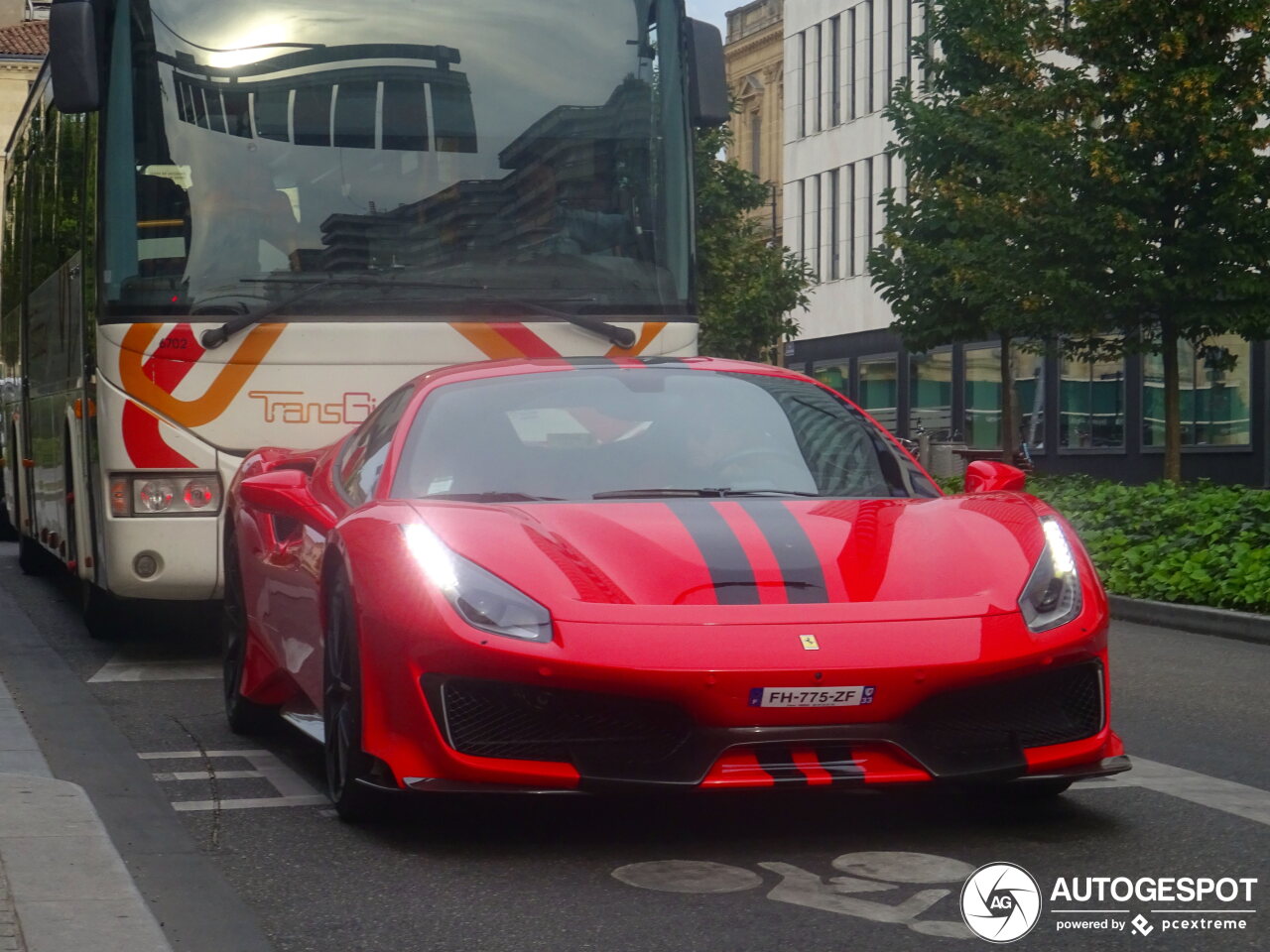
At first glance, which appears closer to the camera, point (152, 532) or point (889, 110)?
point (152, 532)

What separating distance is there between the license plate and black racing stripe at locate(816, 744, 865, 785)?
0.12 meters

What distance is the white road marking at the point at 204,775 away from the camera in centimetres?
707

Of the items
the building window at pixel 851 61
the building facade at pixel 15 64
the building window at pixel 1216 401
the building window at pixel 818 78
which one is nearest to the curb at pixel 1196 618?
the building window at pixel 1216 401

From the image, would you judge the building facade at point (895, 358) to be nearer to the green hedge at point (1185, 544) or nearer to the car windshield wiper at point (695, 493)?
the green hedge at point (1185, 544)

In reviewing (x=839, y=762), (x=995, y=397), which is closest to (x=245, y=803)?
(x=839, y=762)

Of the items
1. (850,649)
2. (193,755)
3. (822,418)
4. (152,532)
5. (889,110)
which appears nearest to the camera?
(850,649)

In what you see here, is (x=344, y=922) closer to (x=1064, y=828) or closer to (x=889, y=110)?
(x=1064, y=828)

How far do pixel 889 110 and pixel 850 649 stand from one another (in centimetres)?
2379

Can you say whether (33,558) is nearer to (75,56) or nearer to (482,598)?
(75,56)

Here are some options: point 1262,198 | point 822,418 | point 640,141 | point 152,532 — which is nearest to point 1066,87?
point 1262,198

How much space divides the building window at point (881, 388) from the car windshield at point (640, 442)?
48148mm

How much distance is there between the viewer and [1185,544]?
14617 millimetres

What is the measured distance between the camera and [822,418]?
707 centimetres

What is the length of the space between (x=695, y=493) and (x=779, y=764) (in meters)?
1.15
